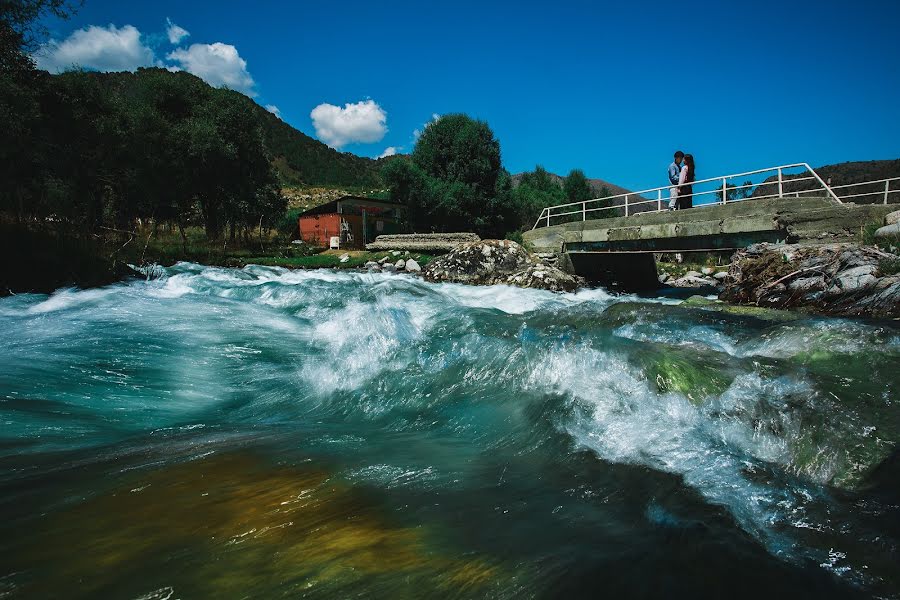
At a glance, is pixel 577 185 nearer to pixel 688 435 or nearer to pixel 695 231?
pixel 695 231

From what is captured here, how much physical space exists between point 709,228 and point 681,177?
114 inches

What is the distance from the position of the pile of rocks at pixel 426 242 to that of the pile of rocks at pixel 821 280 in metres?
13.8

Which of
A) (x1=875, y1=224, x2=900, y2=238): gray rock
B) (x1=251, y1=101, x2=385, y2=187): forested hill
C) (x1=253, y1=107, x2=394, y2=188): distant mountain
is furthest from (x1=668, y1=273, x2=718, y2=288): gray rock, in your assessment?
(x1=251, y1=101, x2=385, y2=187): forested hill

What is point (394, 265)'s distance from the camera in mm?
22828

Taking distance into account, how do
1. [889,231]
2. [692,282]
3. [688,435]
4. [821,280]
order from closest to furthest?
1. [688,435]
2. [821,280]
3. [889,231]
4. [692,282]

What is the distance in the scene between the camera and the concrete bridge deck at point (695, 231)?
12.0 m

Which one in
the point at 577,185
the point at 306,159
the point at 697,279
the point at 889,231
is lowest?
the point at 697,279

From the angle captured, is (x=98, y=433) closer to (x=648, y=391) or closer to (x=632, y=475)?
(x=632, y=475)

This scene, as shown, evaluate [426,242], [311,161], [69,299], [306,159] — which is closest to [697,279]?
[426,242]

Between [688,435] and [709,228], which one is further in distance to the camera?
[709,228]

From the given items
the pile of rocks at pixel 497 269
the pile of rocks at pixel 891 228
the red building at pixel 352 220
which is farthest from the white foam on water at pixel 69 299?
the red building at pixel 352 220

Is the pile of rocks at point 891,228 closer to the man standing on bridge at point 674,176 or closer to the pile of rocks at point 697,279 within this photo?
the man standing on bridge at point 674,176

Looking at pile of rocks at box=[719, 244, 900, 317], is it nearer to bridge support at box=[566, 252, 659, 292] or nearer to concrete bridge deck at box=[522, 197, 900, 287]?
concrete bridge deck at box=[522, 197, 900, 287]

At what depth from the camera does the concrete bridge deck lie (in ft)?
39.2
